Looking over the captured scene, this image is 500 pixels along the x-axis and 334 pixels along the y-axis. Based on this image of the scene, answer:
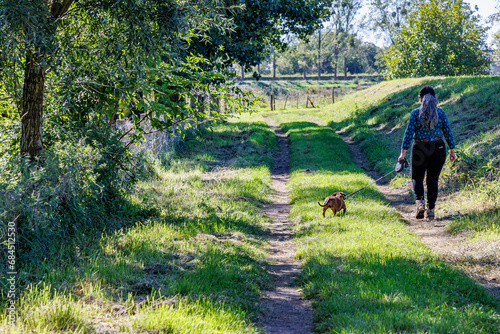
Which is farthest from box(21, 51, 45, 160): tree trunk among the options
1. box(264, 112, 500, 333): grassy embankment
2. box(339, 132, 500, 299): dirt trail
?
box(339, 132, 500, 299): dirt trail

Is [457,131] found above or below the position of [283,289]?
above

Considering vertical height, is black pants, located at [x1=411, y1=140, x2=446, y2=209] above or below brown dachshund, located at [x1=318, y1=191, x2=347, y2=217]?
above

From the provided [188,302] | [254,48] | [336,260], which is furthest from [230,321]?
[254,48]

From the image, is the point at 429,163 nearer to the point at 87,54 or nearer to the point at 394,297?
the point at 394,297

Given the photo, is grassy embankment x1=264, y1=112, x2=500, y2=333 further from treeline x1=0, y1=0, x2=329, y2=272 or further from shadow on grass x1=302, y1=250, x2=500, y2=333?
treeline x1=0, y1=0, x2=329, y2=272

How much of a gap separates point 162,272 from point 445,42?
3203 centimetres

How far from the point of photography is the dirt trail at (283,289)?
4.12 metres

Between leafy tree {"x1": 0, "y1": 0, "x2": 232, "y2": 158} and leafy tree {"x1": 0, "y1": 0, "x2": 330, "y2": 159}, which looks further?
leafy tree {"x1": 0, "y1": 0, "x2": 232, "y2": 158}

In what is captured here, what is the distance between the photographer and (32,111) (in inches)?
228

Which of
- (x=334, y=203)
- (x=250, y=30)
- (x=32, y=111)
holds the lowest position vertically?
(x=334, y=203)

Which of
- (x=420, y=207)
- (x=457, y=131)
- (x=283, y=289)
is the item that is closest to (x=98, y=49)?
(x=283, y=289)

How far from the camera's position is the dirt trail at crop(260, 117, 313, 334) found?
4.12 meters

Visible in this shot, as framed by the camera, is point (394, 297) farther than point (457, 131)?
No

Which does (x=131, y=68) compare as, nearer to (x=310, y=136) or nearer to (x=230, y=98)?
(x=230, y=98)
